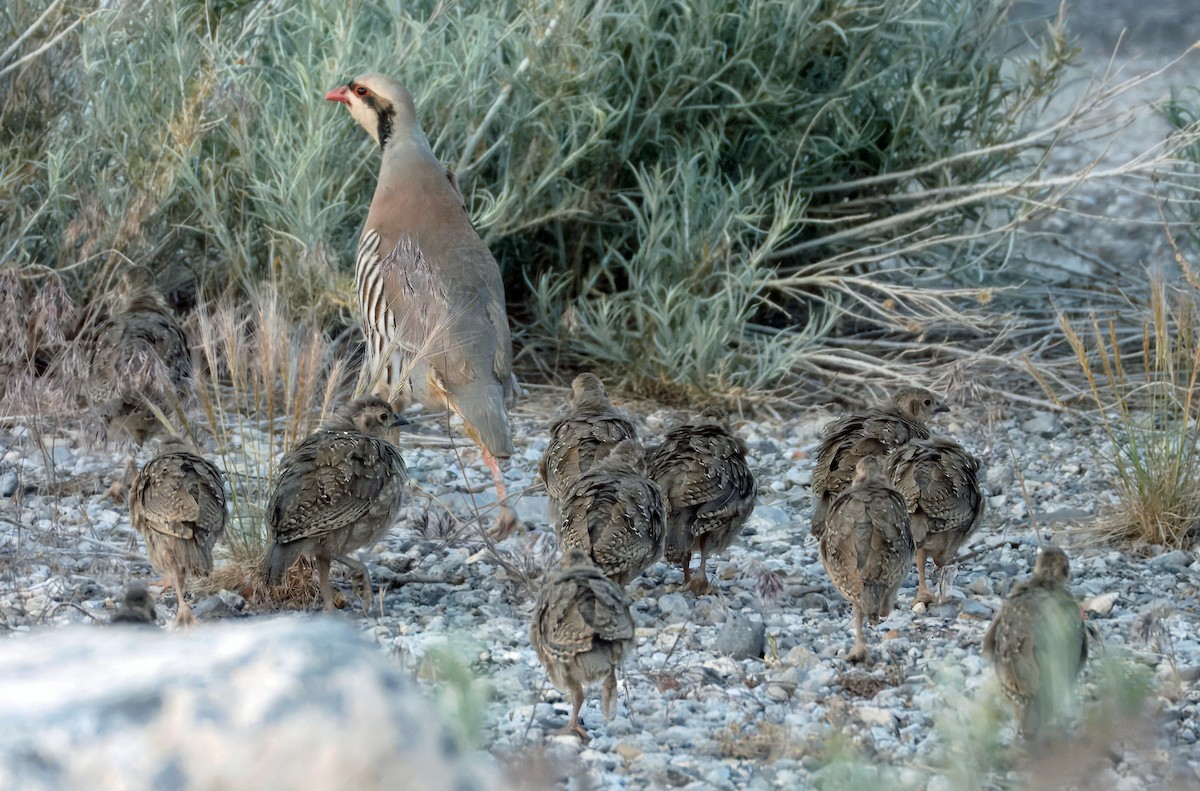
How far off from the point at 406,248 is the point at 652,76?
269 cm

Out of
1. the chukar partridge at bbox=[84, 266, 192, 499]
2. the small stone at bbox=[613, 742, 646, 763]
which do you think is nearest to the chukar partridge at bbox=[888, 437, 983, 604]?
the small stone at bbox=[613, 742, 646, 763]

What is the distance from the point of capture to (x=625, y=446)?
5746 mm

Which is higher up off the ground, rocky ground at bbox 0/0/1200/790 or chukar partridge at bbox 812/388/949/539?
chukar partridge at bbox 812/388/949/539

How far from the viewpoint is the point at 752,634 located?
5.20m

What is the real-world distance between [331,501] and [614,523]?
1033mm

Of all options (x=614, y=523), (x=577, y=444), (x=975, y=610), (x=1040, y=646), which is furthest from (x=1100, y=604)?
(x=577, y=444)

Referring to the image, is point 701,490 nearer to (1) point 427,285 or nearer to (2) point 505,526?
(2) point 505,526

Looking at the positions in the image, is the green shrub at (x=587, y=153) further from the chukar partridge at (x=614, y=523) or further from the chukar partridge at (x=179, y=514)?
the chukar partridge at (x=614, y=523)

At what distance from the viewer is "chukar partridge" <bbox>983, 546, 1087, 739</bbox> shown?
399 cm

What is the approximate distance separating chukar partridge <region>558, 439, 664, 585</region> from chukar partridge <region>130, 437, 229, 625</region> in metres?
1.25

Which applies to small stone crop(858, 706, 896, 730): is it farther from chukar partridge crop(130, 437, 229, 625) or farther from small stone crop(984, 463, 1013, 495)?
small stone crop(984, 463, 1013, 495)

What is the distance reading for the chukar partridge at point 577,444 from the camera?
623 cm

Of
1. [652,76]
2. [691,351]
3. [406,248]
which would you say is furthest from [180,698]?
[652,76]

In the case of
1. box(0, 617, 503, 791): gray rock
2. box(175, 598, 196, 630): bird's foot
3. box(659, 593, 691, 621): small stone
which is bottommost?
box(659, 593, 691, 621): small stone
